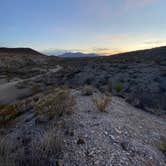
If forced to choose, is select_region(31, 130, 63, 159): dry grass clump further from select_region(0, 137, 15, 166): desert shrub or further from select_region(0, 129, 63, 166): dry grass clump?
select_region(0, 137, 15, 166): desert shrub

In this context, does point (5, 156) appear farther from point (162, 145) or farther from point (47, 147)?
point (162, 145)

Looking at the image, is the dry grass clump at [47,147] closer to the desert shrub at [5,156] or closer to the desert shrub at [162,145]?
the desert shrub at [5,156]

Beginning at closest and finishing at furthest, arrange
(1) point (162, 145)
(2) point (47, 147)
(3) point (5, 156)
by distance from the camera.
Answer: (3) point (5, 156) → (2) point (47, 147) → (1) point (162, 145)

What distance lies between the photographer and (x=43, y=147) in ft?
14.9

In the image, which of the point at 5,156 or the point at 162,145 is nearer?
the point at 5,156

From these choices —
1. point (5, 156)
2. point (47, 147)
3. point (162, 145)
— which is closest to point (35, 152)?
point (47, 147)

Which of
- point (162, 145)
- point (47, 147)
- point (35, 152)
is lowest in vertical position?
point (162, 145)

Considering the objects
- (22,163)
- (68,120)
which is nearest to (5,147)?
(22,163)

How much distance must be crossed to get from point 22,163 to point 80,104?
4.16 metres

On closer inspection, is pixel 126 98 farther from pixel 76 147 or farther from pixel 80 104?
pixel 76 147

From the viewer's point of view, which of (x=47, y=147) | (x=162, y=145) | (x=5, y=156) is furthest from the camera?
(x=162, y=145)

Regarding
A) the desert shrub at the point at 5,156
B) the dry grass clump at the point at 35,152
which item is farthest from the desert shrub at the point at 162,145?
the desert shrub at the point at 5,156

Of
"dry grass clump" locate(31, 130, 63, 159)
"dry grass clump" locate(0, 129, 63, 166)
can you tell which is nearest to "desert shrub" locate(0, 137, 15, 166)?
"dry grass clump" locate(0, 129, 63, 166)

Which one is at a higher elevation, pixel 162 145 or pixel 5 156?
pixel 5 156
